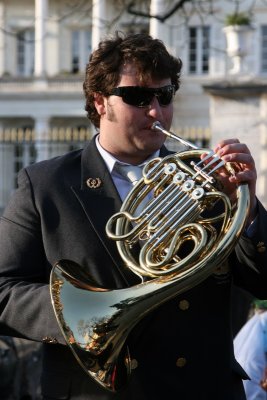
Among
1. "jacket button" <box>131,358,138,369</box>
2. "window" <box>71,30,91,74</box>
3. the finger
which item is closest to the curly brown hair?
the finger

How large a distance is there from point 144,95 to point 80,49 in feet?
127

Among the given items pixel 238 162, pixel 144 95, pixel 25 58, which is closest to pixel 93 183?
pixel 144 95

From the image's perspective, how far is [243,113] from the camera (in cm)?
1169

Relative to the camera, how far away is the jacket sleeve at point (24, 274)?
329 centimetres

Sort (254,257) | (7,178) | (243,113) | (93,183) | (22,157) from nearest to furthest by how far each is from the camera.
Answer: (254,257) → (93,183) → (243,113) → (7,178) → (22,157)

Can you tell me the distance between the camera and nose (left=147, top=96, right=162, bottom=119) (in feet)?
11.2

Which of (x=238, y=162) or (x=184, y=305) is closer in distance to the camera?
(x=238, y=162)

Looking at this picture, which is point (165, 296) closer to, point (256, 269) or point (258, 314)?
point (256, 269)

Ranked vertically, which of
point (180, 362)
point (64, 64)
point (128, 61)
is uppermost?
point (64, 64)

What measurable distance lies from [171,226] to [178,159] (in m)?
0.23

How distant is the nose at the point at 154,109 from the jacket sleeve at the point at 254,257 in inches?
17.3

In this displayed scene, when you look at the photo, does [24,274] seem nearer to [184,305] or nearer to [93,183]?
[93,183]

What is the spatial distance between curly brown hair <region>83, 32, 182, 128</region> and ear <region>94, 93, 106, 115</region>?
2cm

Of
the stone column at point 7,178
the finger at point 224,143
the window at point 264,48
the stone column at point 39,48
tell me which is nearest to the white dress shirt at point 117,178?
the finger at point 224,143
